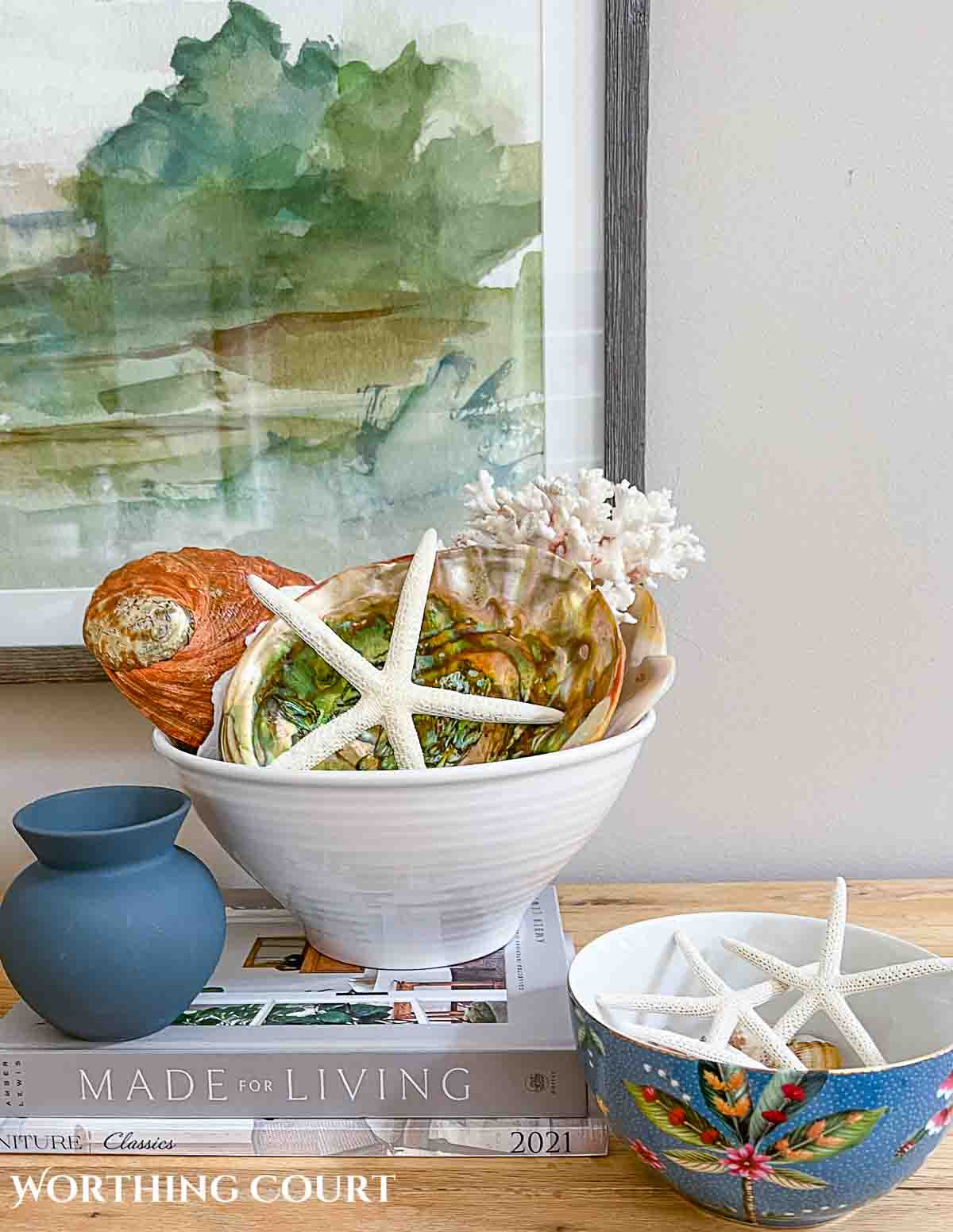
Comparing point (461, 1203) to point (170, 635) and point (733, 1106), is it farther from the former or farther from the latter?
point (170, 635)

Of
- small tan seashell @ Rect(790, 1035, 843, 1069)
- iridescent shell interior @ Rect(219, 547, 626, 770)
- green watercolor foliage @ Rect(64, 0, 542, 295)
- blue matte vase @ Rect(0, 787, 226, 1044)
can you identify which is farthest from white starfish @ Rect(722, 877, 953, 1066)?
green watercolor foliage @ Rect(64, 0, 542, 295)

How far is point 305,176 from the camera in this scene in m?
0.71

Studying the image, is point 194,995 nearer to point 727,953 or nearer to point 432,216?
point 727,953

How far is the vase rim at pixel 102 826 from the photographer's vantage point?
0.50 m

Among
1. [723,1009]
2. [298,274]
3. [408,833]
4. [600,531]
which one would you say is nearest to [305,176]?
[298,274]

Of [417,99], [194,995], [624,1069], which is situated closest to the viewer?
[624,1069]

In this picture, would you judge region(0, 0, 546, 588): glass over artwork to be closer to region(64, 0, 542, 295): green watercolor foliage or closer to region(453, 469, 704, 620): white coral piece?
region(64, 0, 542, 295): green watercolor foliage

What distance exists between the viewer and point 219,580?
0.60 metres

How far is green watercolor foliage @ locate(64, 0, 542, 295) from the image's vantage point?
698 mm

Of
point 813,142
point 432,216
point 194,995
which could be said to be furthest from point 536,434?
point 194,995

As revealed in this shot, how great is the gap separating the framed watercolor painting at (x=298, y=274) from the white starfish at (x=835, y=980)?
32cm

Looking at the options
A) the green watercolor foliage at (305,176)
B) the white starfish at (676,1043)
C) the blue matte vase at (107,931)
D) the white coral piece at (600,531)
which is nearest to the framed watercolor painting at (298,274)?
the green watercolor foliage at (305,176)

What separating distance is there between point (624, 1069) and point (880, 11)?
0.64m

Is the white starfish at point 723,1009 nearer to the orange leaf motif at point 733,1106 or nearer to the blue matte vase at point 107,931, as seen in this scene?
the orange leaf motif at point 733,1106
